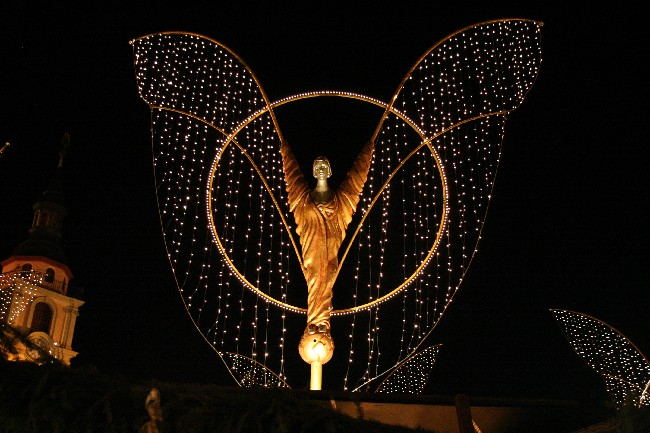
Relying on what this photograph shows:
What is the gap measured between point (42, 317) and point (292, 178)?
120 ft

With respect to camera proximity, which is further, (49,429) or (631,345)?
(631,345)

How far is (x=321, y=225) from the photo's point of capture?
10.7 metres

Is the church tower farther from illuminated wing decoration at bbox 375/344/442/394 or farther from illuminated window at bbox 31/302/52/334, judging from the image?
illuminated wing decoration at bbox 375/344/442/394

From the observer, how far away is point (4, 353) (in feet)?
15.2

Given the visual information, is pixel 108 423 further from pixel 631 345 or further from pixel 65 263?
pixel 65 263

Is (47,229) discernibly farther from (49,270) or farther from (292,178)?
(292,178)

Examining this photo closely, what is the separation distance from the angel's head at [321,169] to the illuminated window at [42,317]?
118 ft

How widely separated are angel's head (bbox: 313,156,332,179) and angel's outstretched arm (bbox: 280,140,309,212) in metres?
0.23

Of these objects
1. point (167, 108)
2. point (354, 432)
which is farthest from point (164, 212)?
point (354, 432)

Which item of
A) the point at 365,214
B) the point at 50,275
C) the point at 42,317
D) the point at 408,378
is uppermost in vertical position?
the point at 50,275

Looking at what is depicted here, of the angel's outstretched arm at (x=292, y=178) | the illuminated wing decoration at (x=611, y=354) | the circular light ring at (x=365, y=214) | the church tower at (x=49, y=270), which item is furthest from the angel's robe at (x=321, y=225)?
the church tower at (x=49, y=270)

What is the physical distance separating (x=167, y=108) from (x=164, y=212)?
156cm

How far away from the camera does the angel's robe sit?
10.4 metres

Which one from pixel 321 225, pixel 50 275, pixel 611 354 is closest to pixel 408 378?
pixel 611 354
